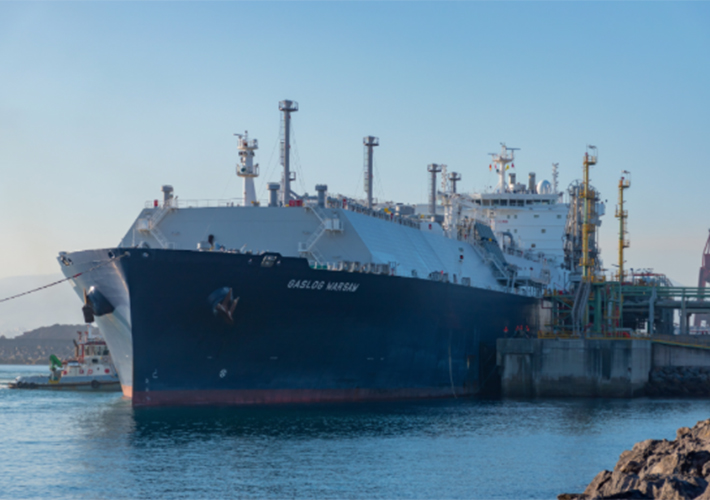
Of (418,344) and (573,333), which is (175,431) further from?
(573,333)

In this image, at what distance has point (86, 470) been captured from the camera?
21828mm

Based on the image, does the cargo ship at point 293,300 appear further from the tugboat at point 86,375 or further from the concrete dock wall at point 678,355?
the tugboat at point 86,375

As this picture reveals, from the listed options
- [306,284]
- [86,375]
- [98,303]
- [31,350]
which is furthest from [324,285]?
[31,350]

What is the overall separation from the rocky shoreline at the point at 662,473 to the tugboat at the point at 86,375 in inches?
1493

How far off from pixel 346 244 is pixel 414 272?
11.3ft

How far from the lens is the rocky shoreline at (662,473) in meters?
14.8

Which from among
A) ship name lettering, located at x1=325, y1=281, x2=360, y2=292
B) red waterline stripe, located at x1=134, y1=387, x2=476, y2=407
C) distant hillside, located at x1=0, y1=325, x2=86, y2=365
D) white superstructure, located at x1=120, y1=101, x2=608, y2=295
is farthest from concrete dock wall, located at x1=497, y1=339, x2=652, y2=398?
distant hillside, located at x1=0, y1=325, x2=86, y2=365

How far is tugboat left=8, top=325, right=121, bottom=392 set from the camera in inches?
2057

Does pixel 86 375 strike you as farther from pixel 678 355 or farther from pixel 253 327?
pixel 678 355

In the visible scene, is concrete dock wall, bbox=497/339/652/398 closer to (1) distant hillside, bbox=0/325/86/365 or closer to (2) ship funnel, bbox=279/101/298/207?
(2) ship funnel, bbox=279/101/298/207

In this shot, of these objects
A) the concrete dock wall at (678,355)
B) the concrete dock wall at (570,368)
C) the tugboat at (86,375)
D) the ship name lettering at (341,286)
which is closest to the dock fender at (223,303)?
the ship name lettering at (341,286)

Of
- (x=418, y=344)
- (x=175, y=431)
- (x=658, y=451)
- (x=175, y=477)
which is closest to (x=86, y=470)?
(x=175, y=477)

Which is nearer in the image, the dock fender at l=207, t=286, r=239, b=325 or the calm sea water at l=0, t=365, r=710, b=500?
the calm sea water at l=0, t=365, r=710, b=500

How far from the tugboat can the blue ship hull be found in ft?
56.4
